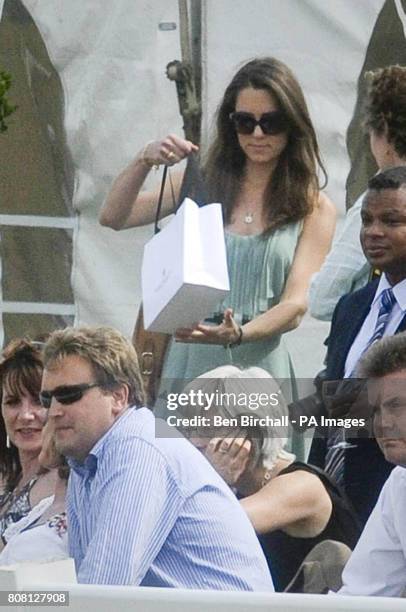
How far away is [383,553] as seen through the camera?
3525mm

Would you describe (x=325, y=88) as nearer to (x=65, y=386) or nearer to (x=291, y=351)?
(x=291, y=351)

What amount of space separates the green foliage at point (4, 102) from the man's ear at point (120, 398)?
34.8 inches

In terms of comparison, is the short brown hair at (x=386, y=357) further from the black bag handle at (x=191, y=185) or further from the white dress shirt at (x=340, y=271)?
the black bag handle at (x=191, y=185)

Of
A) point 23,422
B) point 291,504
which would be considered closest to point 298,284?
point 291,504

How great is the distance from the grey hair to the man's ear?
318 mm

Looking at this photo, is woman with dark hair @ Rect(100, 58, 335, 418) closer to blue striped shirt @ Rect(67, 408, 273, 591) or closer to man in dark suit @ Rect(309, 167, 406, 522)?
man in dark suit @ Rect(309, 167, 406, 522)

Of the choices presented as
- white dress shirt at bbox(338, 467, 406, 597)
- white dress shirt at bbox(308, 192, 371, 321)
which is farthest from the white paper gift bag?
white dress shirt at bbox(338, 467, 406, 597)

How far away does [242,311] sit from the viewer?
4.25 m

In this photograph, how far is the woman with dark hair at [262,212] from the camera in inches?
167

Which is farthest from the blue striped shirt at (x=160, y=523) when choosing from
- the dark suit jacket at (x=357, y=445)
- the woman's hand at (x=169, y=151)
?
the woman's hand at (x=169, y=151)

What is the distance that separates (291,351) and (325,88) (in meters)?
0.74

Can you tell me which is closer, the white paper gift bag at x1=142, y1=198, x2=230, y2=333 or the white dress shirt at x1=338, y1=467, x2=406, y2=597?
the white dress shirt at x1=338, y1=467, x2=406, y2=597

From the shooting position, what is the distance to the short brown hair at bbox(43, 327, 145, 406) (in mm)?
3982

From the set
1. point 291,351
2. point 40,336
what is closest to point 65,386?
point 40,336
